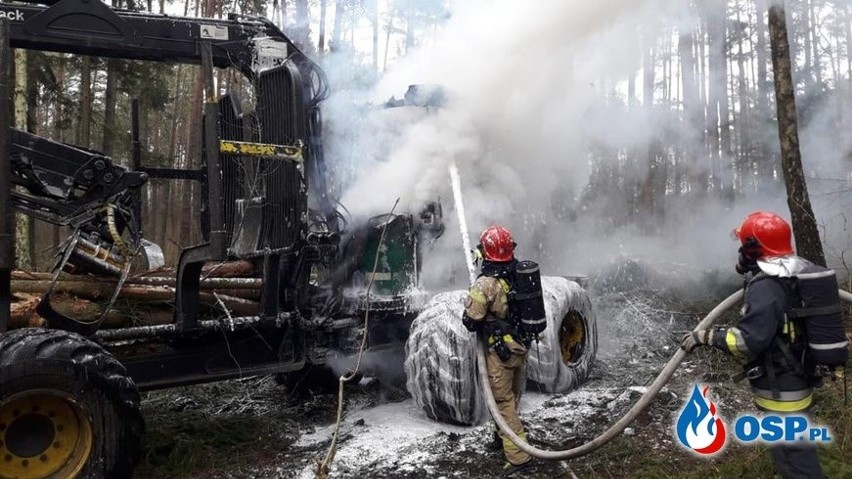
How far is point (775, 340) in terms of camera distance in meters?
3.61

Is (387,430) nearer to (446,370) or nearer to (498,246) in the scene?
(446,370)

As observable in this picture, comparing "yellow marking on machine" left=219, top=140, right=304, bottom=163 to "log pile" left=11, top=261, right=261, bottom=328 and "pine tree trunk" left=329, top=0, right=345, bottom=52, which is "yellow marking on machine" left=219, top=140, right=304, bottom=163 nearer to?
"log pile" left=11, top=261, right=261, bottom=328

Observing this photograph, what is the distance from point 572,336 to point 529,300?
2224 millimetres

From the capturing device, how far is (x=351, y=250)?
645 cm

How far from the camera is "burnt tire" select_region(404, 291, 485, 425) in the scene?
17.5ft

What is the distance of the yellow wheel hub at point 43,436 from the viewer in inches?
155

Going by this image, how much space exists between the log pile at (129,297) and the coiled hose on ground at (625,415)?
234 cm

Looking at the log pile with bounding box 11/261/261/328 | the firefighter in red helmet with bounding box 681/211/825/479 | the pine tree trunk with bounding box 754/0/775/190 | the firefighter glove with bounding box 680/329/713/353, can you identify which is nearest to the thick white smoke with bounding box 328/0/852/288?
the log pile with bounding box 11/261/261/328

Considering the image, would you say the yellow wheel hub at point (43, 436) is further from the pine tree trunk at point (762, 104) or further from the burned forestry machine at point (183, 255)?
the pine tree trunk at point (762, 104)

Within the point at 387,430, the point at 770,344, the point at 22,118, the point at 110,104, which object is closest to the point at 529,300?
the point at 387,430

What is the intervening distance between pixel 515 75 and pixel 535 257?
3251 millimetres

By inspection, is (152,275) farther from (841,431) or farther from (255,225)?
(841,431)

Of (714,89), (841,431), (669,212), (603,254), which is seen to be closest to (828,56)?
(714,89)

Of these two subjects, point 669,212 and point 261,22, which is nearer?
point 261,22
